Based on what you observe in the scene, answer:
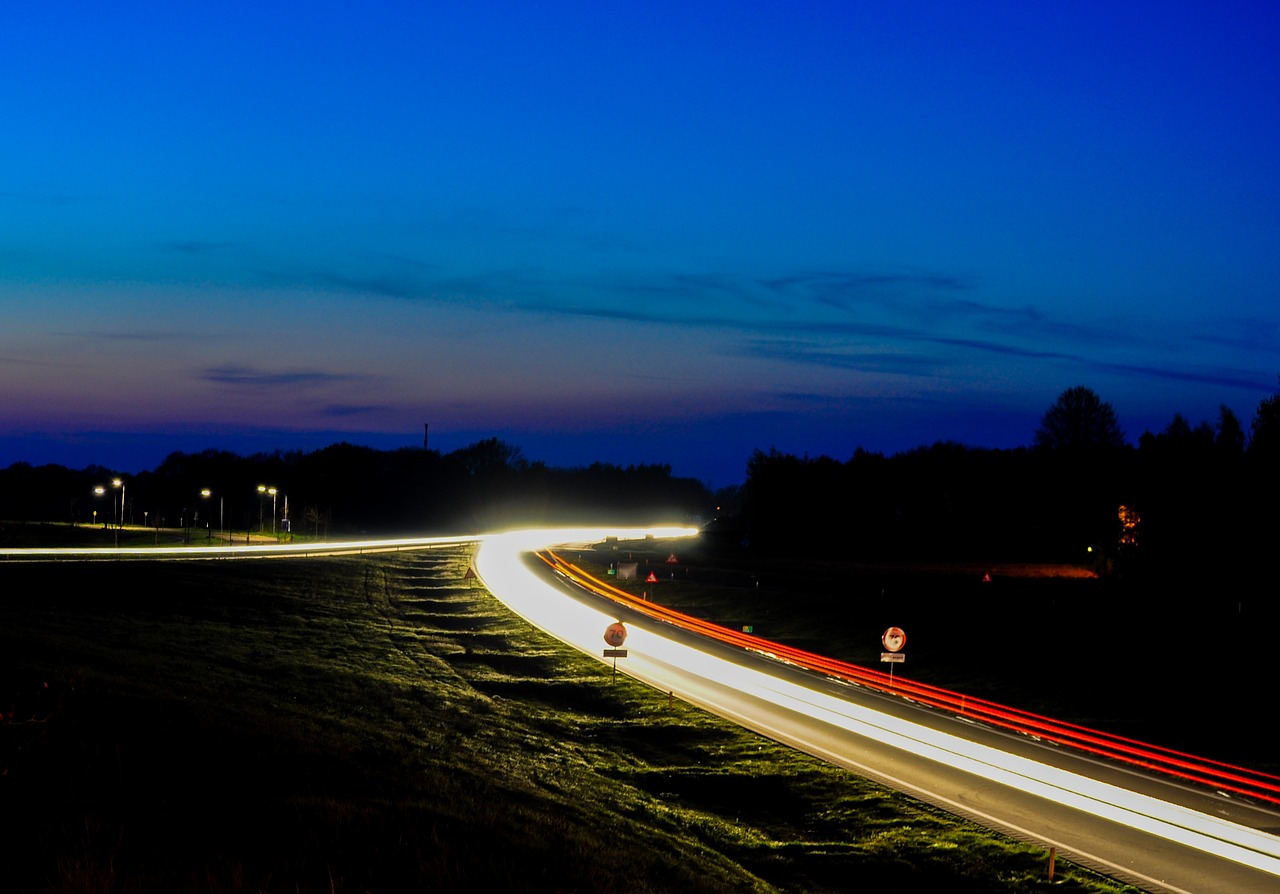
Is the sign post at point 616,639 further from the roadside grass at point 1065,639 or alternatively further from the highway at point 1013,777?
the roadside grass at point 1065,639

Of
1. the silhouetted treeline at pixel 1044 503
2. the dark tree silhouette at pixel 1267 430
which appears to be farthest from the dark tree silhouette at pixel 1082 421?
the dark tree silhouette at pixel 1267 430

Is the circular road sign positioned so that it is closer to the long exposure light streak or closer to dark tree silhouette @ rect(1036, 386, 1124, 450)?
the long exposure light streak

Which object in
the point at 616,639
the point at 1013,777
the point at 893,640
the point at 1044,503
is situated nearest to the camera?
the point at 1013,777

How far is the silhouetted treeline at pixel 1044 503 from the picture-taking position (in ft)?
186

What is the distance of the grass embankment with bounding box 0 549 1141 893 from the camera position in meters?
11.3

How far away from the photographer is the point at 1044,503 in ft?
342

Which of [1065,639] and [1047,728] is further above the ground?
[1065,639]

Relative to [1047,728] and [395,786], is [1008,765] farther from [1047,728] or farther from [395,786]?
[395,786]

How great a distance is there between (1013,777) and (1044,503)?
290 feet

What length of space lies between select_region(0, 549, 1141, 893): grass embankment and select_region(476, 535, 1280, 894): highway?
1095mm

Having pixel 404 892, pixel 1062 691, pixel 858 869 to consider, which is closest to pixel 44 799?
pixel 404 892

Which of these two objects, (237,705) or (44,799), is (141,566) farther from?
(44,799)

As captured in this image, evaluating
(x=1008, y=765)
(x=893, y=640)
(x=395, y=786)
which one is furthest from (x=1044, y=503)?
(x=395, y=786)

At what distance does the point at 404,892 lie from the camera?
10719 mm
